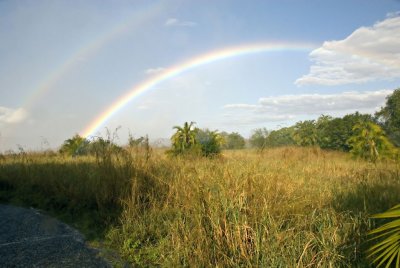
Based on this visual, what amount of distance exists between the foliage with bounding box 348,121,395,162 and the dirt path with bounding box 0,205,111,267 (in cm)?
1451

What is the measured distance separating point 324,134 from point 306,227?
87.1ft

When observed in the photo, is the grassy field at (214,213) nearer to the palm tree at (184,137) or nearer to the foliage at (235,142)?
the palm tree at (184,137)

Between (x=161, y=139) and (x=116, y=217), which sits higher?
(x=161, y=139)

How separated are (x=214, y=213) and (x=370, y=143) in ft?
47.9

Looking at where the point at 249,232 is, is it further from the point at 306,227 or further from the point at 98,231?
the point at 98,231

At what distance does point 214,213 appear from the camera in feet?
13.8

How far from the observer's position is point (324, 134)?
29328 mm

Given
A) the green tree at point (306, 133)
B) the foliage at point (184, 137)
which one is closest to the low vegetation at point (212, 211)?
the foliage at point (184, 137)

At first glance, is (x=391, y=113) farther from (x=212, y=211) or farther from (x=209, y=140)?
(x=212, y=211)

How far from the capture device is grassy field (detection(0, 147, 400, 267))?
12.9 ft

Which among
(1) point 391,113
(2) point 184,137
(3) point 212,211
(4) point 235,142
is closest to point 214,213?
(3) point 212,211

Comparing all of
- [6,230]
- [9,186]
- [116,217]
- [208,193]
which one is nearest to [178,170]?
[116,217]

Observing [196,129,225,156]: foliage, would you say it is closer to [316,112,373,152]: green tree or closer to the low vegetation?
the low vegetation

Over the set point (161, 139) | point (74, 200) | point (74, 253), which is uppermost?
point (161, 139)
